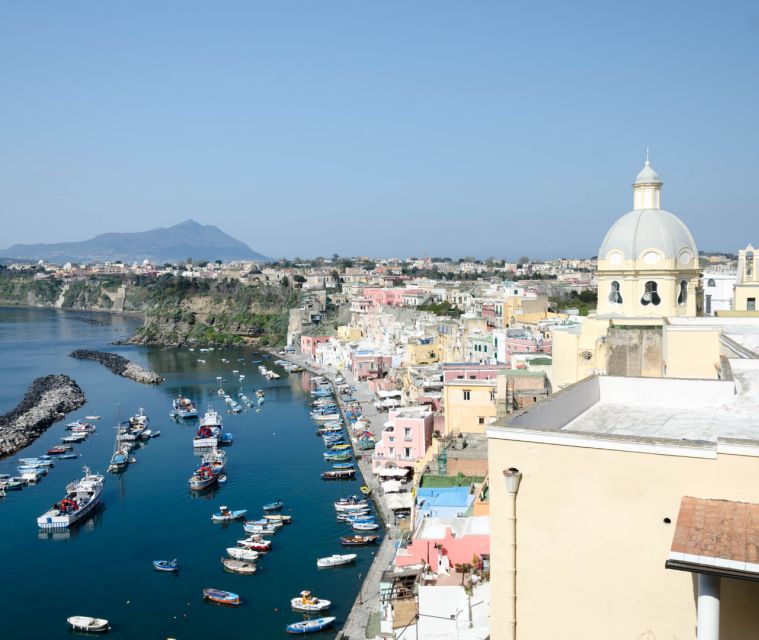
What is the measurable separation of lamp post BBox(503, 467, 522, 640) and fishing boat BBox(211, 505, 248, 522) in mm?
11332

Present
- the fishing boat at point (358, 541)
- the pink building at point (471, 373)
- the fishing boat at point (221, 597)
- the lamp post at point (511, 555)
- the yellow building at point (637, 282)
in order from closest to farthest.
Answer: the lamp post at point (511, 555) → the yellow building at point (637, 282) → the fishing boat at point (221, 597) → the fishing boat at point (358, 541) → the pink building at point (471, 373)

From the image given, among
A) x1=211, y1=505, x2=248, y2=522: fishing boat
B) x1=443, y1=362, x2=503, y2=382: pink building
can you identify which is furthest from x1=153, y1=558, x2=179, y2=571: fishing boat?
x1=443, y1=362, x2=503, y2=382: pink building

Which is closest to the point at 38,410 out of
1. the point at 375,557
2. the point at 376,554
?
the point at 376,554

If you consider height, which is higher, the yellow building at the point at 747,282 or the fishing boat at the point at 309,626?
the yellow building at the point at 747,282

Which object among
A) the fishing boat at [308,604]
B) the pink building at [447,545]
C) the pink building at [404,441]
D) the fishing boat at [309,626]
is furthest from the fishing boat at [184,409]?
the pink building at [447,545]

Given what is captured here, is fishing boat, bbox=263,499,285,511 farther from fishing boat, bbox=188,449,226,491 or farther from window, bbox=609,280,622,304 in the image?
window, bbox=609,280,622,304

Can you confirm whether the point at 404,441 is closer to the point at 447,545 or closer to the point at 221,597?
the point at 221,597

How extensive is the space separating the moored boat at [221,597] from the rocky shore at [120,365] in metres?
19.9

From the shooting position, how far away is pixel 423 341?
25.2 meters

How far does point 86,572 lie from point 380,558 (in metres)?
4.44

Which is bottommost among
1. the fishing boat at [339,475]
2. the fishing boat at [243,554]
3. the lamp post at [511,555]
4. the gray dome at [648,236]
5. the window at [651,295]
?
the fishing boat at [243,554]

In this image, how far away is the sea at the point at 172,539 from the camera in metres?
10.2

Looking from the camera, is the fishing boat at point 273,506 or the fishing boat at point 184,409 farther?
the fishing boat at point 184,409

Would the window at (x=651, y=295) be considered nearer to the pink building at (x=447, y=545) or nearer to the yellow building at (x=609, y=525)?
the pink building at (x=447, y=545)
